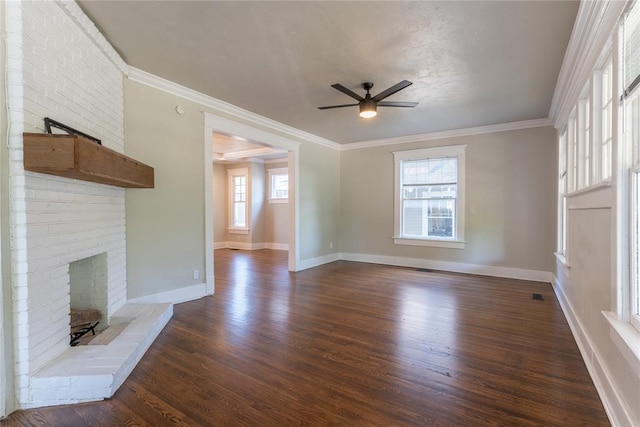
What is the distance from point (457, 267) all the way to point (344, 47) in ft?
14.7

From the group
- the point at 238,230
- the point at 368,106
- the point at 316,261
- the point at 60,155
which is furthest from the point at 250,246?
the point at 60,155

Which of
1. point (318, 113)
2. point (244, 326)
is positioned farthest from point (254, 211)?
point (244, 326)

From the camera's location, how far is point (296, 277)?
17.2ft

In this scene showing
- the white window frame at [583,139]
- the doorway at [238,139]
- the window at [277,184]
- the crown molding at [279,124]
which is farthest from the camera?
the window at [277,184]

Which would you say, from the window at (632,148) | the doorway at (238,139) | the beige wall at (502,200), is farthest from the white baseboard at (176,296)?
the window at (632,148)

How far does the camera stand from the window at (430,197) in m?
5.64

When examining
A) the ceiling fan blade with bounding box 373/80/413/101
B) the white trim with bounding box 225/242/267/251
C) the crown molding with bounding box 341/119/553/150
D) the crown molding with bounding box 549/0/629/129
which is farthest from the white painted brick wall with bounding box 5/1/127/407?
the white trim with bounding box 225/242/267/251

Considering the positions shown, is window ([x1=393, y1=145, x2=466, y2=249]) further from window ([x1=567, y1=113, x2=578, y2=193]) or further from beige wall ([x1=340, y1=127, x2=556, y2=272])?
window ([x1=567, y1=113, x2=578, y2=193])

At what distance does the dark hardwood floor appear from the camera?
5.71ft

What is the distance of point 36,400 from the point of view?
6.02 feet

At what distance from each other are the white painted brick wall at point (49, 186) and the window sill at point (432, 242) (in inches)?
195

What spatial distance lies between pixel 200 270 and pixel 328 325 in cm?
195

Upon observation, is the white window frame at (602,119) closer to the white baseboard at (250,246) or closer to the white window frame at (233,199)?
the white baseboard at (250,246)

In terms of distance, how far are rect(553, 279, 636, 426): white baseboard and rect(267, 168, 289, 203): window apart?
7.21 meters
